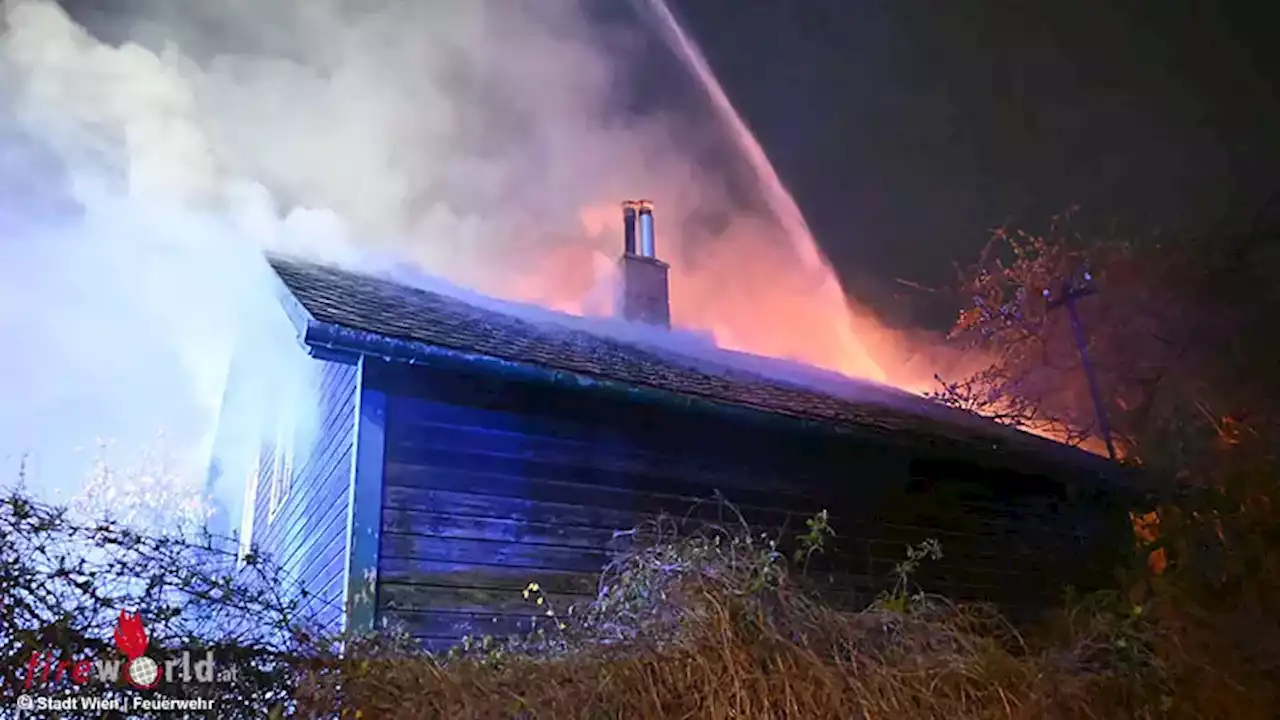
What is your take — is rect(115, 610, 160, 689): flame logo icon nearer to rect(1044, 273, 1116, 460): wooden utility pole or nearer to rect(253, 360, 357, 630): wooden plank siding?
rect(253, 360, 357, 630): wooden plank siding

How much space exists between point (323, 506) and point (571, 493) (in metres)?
1.69

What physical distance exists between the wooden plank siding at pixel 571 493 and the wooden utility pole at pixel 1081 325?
495 cm

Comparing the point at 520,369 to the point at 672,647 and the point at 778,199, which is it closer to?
the point at 672,647

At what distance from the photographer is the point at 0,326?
11656 mm

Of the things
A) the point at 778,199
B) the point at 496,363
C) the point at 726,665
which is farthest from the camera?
the point at 778,199

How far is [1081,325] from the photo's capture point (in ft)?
42.7

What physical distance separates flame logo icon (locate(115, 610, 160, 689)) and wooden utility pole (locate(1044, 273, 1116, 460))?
11512mm

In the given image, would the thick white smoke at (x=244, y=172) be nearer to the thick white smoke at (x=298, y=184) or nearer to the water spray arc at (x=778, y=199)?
the thick white smoke at (x=298, y=184)

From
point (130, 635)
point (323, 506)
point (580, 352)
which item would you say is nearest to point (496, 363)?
point (580, 352)

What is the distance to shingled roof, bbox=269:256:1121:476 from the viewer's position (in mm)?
5938

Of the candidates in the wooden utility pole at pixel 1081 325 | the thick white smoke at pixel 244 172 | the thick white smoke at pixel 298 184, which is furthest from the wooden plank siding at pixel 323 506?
the wooden utility pole at pixel 1081 325

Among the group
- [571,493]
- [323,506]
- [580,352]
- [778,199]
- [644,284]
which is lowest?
[323,506]

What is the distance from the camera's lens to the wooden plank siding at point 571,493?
5688mm

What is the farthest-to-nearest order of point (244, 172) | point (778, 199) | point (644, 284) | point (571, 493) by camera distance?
1. point (778, 199)
2. point (244, 172)
3. point (644, 284)
4. point (571, 493)
